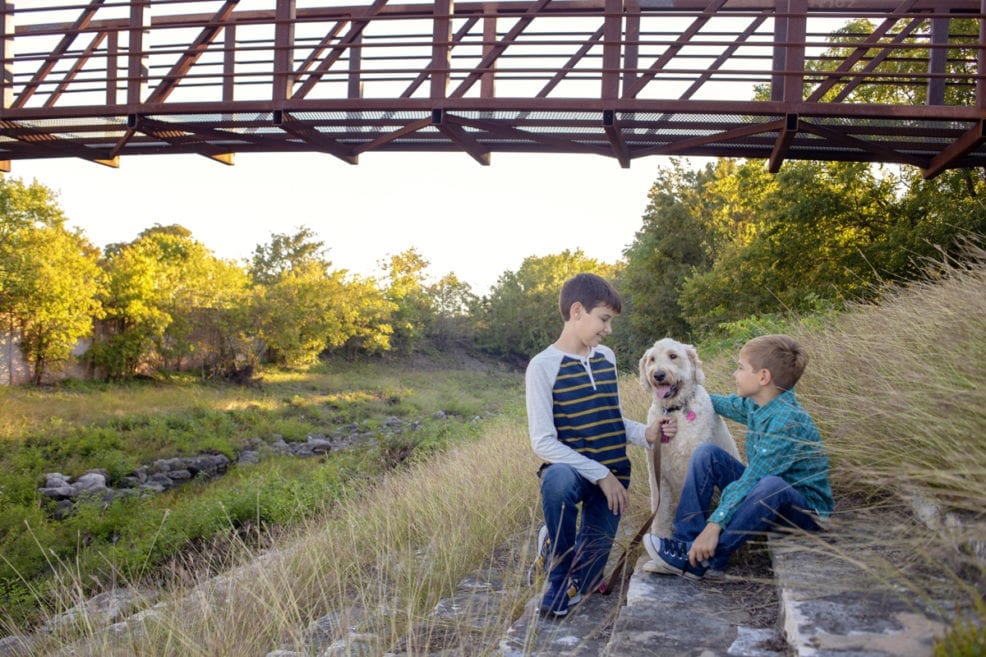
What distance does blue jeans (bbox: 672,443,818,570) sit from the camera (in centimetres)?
380

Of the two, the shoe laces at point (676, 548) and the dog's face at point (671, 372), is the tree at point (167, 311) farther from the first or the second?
the shoe laces at point (676, 548)

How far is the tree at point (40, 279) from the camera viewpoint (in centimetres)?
2255

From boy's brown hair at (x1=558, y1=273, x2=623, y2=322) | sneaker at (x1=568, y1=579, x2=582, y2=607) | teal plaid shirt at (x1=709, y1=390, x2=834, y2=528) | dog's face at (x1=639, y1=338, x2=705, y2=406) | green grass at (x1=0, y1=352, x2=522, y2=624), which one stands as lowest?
green grass at (x1=0, y1=352, x2=522, y2=624)

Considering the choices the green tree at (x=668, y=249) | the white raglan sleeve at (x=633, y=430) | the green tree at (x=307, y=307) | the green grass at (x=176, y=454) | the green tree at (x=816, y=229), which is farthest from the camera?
the green tree at (x=307, y=307)

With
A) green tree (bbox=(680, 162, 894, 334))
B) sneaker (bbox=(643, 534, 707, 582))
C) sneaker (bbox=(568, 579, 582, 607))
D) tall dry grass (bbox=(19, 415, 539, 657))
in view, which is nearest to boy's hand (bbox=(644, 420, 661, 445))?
sneaker (bbox=(643, 534, 707, 582))

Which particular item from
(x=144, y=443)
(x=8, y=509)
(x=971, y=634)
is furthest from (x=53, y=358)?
(x=971, y=634)

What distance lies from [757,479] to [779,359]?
0.62 m

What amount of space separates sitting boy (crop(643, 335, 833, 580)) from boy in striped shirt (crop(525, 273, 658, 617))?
1.06ft

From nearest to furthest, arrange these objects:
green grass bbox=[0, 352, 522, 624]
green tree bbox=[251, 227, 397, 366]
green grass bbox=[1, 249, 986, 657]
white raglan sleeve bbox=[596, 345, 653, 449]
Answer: green grass bbox=[1, 249, 986, 657] → white raglan sleeve bbox=[596, 345, 653, 449] → green grass bbox=[0, 352, 522, 624] → green tree bbox=[251, 227, 397, 366]

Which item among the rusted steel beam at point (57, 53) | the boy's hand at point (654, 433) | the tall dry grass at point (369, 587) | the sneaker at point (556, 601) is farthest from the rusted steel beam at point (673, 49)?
the rusted steel beam at point (57, 53)

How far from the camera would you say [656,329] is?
1075 inches

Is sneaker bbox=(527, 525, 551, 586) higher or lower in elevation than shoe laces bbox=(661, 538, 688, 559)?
lower

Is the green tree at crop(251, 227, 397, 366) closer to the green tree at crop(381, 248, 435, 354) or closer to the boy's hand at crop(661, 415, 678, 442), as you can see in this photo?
the green tree at crop(381, 248, 435, 354)

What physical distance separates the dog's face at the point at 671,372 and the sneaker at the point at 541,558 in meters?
0.99
